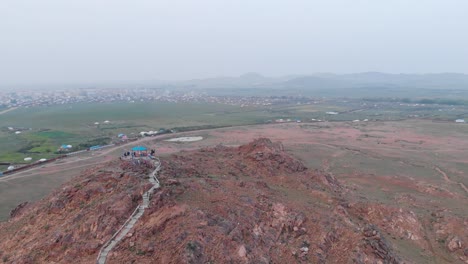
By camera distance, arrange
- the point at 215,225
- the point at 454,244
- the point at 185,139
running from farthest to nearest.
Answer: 1. the point at 185,139
2. the point at 454,244
3. the point at 215,225

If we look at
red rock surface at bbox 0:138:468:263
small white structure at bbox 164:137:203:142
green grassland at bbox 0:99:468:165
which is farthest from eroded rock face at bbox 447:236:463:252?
green grassland at bbox 0:99:468:165

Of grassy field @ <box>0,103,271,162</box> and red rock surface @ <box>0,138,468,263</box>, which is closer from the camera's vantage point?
red rock surface @ <box>0,138,468,263</box>

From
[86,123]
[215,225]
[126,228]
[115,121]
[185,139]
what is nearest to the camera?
[215,225]

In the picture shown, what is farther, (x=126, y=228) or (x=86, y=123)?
(x=86, y=123)

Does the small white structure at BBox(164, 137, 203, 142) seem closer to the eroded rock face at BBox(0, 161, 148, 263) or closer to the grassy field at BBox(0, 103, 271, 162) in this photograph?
the grassy field at BBox(0, 103, 271, 162)

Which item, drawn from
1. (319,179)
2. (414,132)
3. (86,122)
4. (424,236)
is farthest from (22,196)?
(414,132)

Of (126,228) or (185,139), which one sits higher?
(126,228)

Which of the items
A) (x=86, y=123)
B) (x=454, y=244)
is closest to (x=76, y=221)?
(x=454, y=244)

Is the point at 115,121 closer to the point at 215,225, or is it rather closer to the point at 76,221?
the point at 76,221

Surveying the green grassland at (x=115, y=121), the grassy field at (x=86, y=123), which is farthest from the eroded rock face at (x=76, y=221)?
the grassy field at (x=86, y=123)

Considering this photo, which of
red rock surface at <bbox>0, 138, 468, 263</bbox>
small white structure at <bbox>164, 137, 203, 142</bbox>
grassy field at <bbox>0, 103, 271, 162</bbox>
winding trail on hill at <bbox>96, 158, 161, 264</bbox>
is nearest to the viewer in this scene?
winding trail on hill at <bbox>96, 158, 161, 264</bbox>
